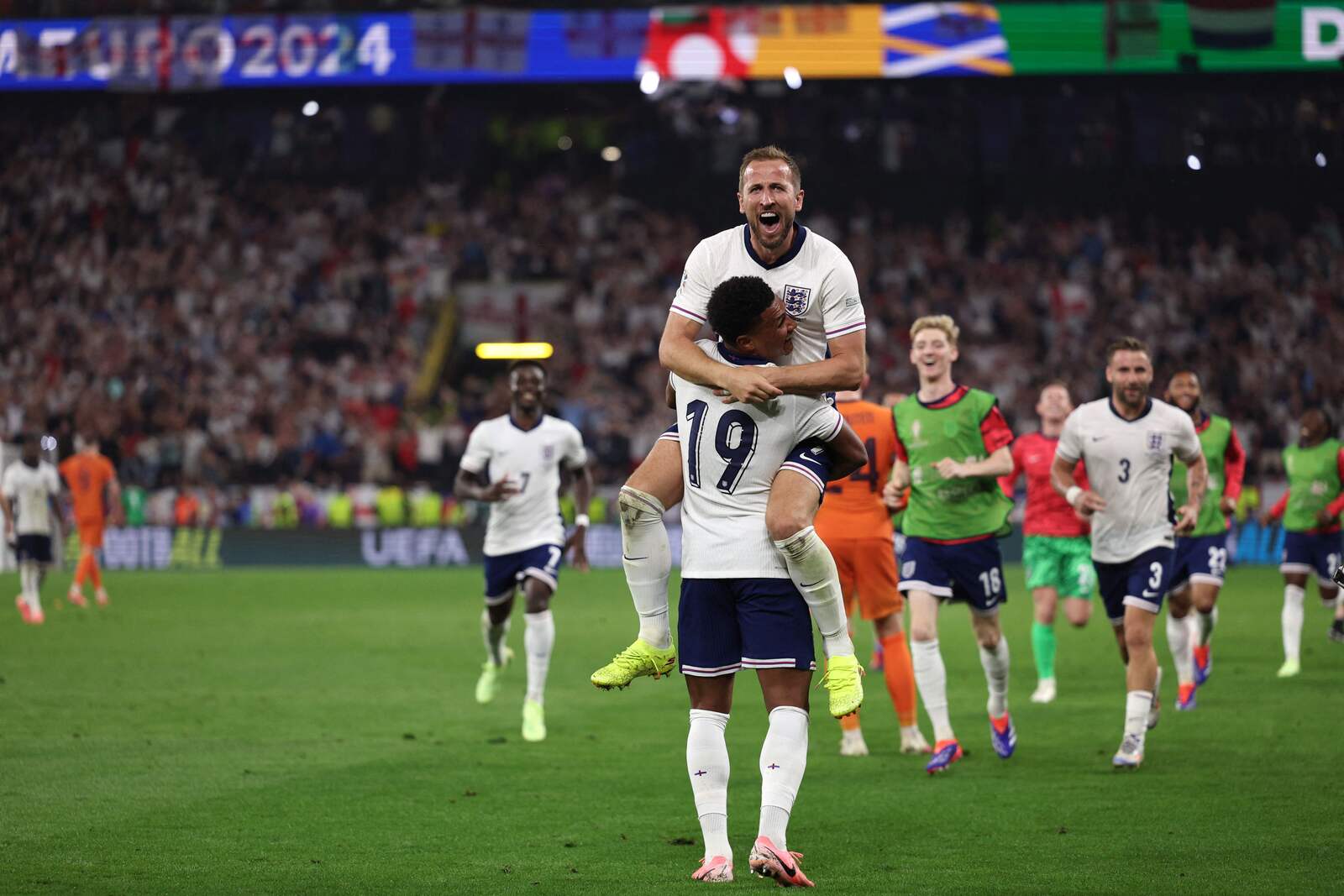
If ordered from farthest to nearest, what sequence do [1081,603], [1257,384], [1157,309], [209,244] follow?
[209,244], [1157,309], [1257,384], [1081,603]

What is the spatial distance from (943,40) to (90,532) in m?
16.9

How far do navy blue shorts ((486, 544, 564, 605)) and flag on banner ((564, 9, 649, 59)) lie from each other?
64.4 ft

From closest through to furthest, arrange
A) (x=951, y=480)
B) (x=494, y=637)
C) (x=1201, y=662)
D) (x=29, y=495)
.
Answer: (x=951, y=480) < (x=494, y=637) < (x=1201, y=662) < (x=29, y=495)

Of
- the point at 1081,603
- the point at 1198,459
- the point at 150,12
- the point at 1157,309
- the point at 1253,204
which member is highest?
the point at 150,12

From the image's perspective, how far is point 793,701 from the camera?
6.68m

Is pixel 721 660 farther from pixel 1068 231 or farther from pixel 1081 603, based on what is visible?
pixel 1068 231

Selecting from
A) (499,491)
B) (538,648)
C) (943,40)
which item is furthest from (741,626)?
(943,40)

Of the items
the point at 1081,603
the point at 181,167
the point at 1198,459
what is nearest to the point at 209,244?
the point at 181,167

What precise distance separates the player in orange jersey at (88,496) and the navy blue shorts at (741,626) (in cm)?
1792

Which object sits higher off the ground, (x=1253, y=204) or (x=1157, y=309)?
(x=1253, y=204)

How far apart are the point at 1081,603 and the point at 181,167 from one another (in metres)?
30.6

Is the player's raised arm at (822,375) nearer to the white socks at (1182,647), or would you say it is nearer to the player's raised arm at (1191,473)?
the player's raised arm at (1191,473)

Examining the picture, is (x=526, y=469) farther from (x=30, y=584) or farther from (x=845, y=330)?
(x=30, y=584)

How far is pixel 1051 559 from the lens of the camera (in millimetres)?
13859
